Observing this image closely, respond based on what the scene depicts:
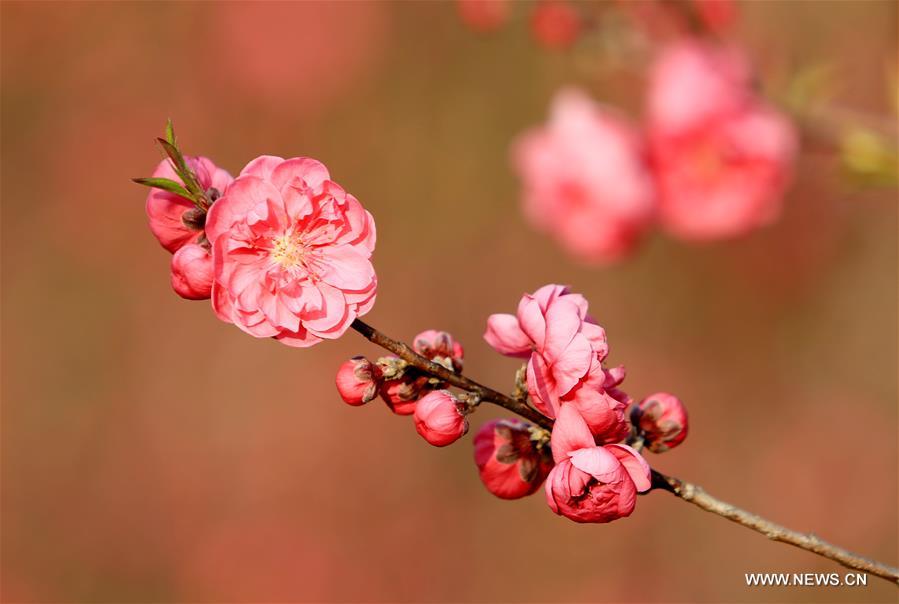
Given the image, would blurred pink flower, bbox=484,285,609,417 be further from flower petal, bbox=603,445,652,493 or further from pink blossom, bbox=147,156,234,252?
pink blossom, bbox=147,156,234,252

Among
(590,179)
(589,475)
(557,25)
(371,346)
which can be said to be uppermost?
(557,25)

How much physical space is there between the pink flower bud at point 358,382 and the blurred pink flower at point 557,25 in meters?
1.03

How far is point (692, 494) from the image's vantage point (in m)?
0.65

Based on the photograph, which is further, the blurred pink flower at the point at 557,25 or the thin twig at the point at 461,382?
the blurred pink flower at the point at 557,25

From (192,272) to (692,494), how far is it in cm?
41

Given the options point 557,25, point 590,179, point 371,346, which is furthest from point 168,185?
point 371,346

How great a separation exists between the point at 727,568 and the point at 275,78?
2232 mm

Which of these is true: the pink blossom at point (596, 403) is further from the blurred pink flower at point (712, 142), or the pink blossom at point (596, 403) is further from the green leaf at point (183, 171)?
the blurred pink flower at point (712, 142)

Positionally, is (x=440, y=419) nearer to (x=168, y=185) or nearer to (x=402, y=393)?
(x=402, y=393)

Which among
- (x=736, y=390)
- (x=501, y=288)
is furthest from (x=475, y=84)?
(x=736, y=390)

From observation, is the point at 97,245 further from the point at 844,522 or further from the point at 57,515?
the point at 844,522

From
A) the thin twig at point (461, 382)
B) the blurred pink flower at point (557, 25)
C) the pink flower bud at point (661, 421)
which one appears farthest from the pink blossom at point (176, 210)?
the blurred pink flower at point (557, 25)

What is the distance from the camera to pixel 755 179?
4.56ft

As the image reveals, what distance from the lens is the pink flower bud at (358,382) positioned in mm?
639
